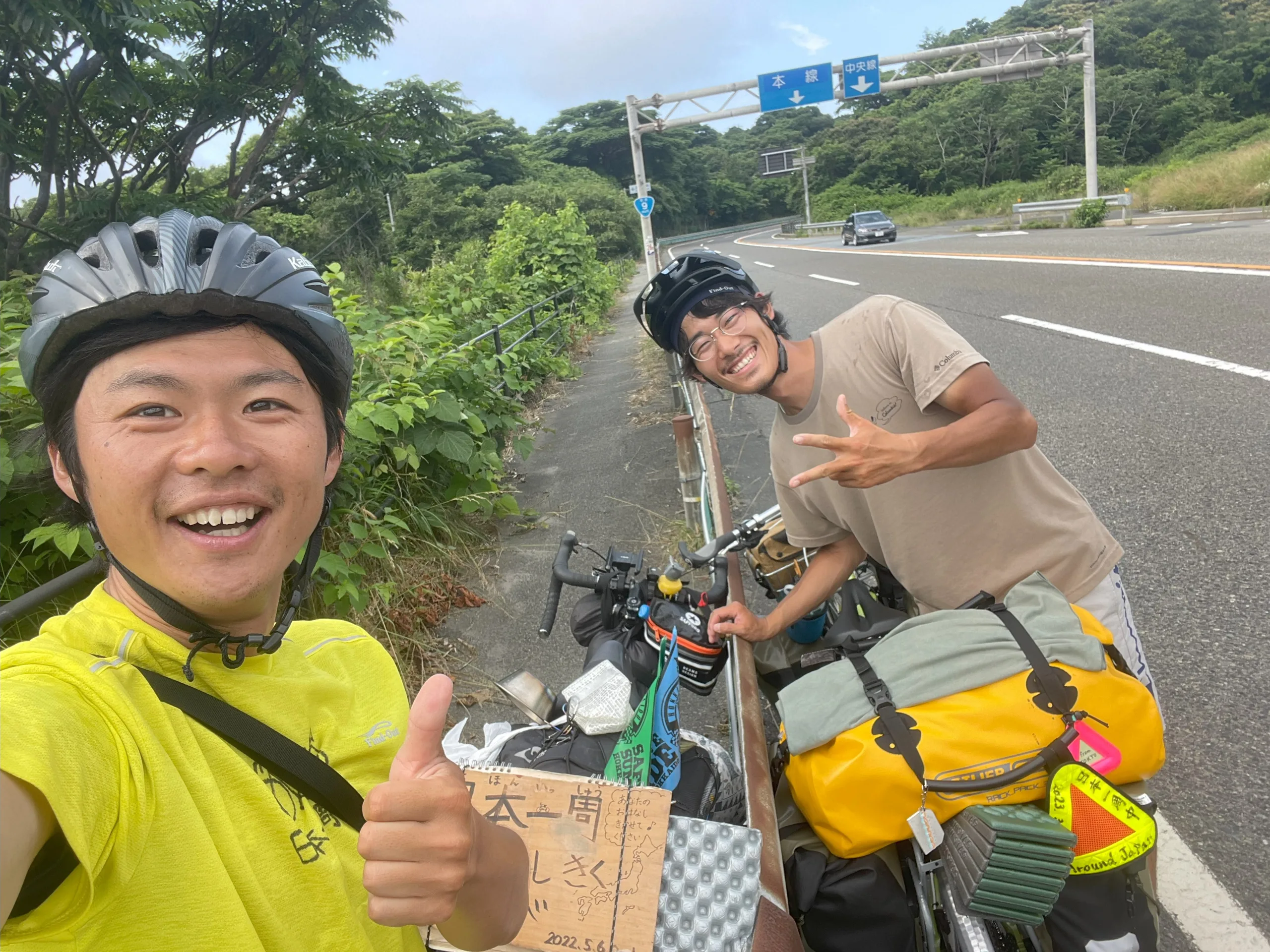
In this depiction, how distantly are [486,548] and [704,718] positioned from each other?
254 centimetres

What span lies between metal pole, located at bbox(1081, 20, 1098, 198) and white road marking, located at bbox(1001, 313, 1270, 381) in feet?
63.3

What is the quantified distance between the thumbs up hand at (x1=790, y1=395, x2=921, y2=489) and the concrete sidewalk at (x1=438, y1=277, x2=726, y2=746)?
1.62 m

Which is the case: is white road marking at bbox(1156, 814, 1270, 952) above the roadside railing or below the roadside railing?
below

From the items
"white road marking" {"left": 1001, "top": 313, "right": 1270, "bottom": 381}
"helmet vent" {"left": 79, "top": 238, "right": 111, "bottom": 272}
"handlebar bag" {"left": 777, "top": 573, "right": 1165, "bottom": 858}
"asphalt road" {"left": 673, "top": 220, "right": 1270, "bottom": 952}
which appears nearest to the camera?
"helmet vent" {"left": 79, "top": 238, "right": 111, "bottom": 272}

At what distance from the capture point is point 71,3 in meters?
10.4

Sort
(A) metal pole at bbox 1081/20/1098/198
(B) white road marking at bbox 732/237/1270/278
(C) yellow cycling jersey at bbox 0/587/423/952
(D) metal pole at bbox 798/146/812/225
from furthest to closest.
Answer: (D) metal pole at bbox 798/146/812/225 < (A) metal pole at bbox 1081/20/1098/198 < (B) white road marking at bbox 732/237/1270/278 < (C) yellow cycling jersey at bbox 0/587/423/952

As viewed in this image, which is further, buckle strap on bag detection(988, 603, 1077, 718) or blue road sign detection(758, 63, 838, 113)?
blue road sign detection(758, 63, 838, 113)

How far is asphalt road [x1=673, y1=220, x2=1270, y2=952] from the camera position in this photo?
8.29 feet

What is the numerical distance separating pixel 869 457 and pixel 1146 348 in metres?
6.74

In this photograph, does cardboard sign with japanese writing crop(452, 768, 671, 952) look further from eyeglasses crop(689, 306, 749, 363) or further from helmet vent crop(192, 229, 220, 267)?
eyeglasses crop(689, 306, 749, 363)

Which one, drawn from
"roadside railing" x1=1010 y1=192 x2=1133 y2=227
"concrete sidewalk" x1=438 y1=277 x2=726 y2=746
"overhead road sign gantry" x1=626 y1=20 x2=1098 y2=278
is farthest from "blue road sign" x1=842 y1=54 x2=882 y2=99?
"concrete sidewalk" x1=438 y1=277 x2=726 y2=746

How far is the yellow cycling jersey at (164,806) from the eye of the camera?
868 millimetres

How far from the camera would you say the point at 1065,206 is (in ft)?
84.2

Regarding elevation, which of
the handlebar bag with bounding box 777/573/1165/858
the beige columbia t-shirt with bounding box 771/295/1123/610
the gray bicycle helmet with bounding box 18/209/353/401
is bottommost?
the handlebar bag with bounding box 777/573/1165/858
